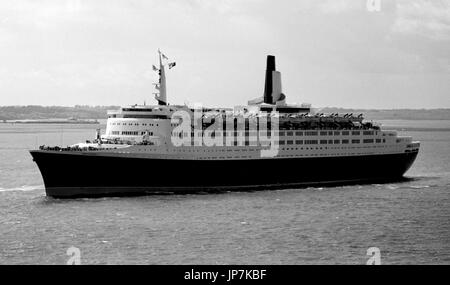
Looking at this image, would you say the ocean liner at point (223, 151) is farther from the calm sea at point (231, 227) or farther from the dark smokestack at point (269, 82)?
the calm sea at point (231, 227)

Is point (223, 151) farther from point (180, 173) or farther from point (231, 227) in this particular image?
point (231, 227)

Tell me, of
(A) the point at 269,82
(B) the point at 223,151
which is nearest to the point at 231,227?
(B) the point at 223,151

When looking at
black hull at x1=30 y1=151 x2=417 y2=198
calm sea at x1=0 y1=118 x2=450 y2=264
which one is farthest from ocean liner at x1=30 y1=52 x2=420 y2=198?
calm sea at x1=0 y1=118 x2=450 y2=264

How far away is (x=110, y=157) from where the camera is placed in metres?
49.0

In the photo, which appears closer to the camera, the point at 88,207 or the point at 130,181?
the point at 88,207

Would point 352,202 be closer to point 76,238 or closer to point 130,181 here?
point 130,181

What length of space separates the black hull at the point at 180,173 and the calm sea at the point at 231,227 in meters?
1.64

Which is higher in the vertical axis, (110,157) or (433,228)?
(110,157)

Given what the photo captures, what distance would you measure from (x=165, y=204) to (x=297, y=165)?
16009 millimetres

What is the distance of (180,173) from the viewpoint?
51812mm

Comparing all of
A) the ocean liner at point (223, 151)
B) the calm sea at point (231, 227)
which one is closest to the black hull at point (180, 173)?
the ocean liner at point (223, 151)

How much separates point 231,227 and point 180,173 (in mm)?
13754
